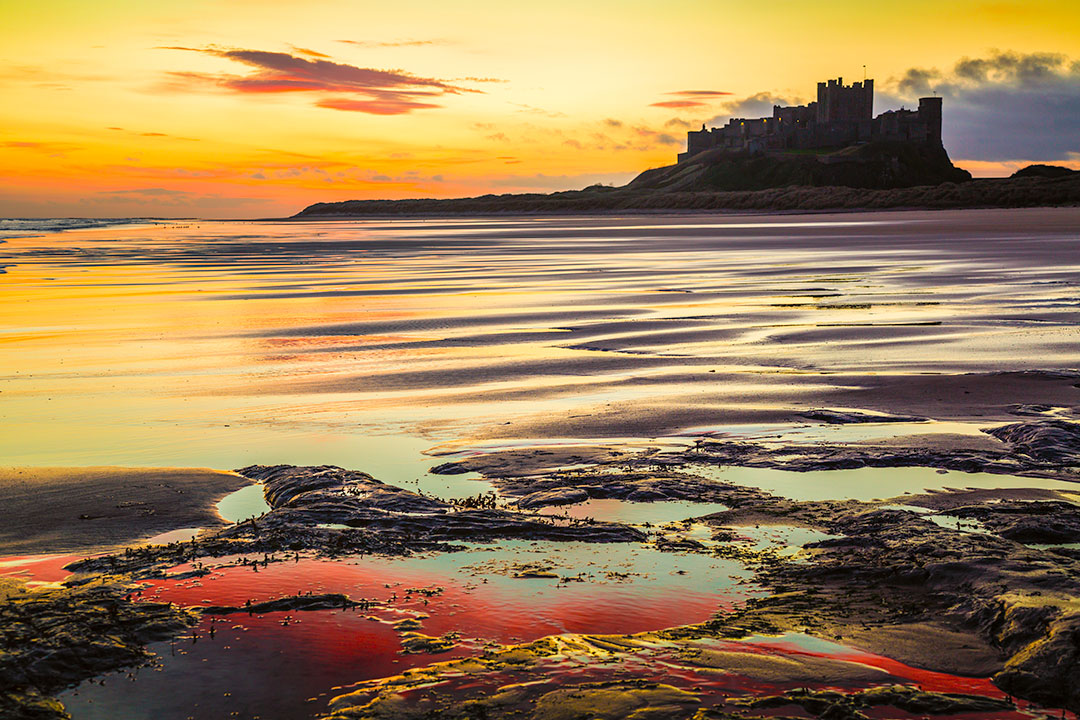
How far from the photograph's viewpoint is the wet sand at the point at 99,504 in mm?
5848

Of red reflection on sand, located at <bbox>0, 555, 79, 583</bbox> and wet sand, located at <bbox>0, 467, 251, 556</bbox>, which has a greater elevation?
wet sand, located at <bbox>0, 467, 251, 556</bbox>

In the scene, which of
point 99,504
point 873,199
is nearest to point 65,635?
point 99,504

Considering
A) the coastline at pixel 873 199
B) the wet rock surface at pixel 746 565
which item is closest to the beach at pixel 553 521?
the wet rock surface at pixel 746 565

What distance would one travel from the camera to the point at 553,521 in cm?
610

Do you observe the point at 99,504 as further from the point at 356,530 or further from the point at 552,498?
the point at 552,498

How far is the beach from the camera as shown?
4039mm

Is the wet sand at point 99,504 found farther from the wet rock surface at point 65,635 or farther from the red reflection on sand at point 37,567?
the wet rock surface at point 65,635

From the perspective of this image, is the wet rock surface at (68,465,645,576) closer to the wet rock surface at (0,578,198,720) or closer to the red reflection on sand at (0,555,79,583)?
the red reflection on sand at (0,555,79,583)

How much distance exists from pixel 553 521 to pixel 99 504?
123 inches

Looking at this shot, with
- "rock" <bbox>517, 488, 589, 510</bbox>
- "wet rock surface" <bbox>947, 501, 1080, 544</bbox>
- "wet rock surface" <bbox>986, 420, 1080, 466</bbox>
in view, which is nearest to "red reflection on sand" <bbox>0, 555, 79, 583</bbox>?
"rock" <bbox>517, 488, 589, 510</bbox>

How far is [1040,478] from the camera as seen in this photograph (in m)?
6.68

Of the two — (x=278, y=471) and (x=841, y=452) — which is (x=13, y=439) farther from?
(x=841, y=452)

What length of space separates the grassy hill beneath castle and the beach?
106 m

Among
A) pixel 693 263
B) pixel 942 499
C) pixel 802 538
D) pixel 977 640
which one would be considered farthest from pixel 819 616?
pixel 693 263
